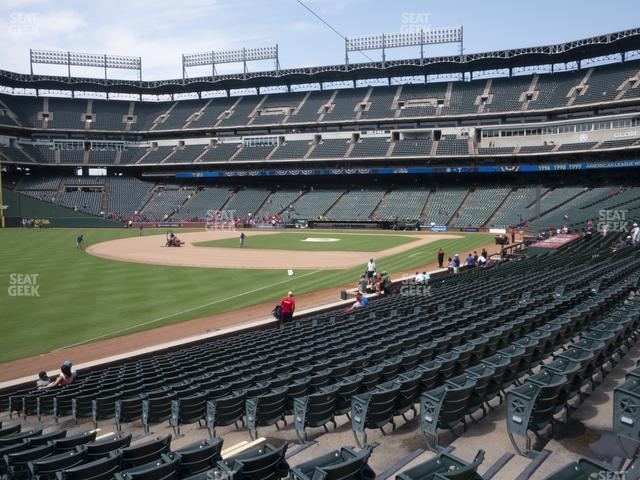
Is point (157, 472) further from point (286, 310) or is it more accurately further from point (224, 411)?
point (286, 310)

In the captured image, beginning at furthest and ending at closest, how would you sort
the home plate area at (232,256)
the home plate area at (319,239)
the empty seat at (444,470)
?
the home plate area at (319,239), the home plate area at (232,256), the empty seat at (444,470)

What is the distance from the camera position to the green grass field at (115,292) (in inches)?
815

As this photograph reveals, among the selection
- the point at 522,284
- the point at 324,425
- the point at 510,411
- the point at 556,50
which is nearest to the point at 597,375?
the point at 510,411

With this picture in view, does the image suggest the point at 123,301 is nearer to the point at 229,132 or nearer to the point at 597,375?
the point at 597,375

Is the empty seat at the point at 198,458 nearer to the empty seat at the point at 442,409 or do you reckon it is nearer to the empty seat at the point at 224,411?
the empty seat at the point at 224,411

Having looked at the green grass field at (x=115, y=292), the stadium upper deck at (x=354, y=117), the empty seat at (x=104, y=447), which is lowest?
the green grass field at (x=115, y=292)

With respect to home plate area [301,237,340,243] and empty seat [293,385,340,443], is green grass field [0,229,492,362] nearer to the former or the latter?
home plate area [301,237,340,243]

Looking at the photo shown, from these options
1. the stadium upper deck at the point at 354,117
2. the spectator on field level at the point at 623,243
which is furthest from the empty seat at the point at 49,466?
the stadium upper deck at the point at 354,117

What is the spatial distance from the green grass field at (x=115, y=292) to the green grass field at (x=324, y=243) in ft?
19.1

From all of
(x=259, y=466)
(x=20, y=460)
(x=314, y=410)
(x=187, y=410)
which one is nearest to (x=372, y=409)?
(x=314, y=410)

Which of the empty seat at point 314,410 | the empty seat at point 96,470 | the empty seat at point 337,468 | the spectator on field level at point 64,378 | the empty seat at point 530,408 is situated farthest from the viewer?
the spectator on field level at point 64,378

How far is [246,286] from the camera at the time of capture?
30.0 meters

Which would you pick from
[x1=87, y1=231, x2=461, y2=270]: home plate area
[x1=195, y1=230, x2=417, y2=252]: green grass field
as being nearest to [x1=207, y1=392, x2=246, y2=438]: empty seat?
[x1=87, y1=231, x2=461, y2=270]: home plate area

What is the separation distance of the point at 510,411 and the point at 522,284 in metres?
13.6
